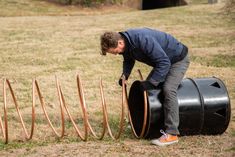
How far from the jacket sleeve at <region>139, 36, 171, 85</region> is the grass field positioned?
1077 mm

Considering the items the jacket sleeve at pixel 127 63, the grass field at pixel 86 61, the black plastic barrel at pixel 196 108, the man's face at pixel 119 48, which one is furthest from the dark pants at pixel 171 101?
the man's face at pixel 119 48

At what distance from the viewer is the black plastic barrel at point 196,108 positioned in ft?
22.9

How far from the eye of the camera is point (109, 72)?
12.6 meters

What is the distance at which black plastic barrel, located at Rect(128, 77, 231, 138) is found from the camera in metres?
6.97

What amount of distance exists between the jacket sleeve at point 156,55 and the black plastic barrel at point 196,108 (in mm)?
495

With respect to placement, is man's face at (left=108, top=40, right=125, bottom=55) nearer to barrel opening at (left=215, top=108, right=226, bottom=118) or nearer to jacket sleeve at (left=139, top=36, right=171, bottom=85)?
jacket sleeve at (left=139, top=36, right=171, bottom=85)

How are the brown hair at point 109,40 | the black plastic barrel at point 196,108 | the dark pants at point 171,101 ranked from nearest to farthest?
the brown hair at point 109,40 → the dark pants at point 171,101 → the black plastic barrel at point 196,108

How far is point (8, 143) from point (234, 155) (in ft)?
10.5

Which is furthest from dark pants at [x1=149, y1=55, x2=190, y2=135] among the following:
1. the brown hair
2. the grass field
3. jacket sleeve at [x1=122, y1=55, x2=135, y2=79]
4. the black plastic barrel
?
the brown hair

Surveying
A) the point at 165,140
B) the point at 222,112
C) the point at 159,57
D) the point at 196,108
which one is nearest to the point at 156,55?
the point at 159,57

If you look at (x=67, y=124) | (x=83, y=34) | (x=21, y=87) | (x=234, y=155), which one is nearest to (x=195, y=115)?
(x=234, y=155)

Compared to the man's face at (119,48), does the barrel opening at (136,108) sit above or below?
below

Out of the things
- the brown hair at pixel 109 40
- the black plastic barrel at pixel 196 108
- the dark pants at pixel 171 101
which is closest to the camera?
the brown hair at pixel 109 40

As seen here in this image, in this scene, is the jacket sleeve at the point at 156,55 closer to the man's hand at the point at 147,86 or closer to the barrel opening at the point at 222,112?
the man's hand at the point at 147,86
